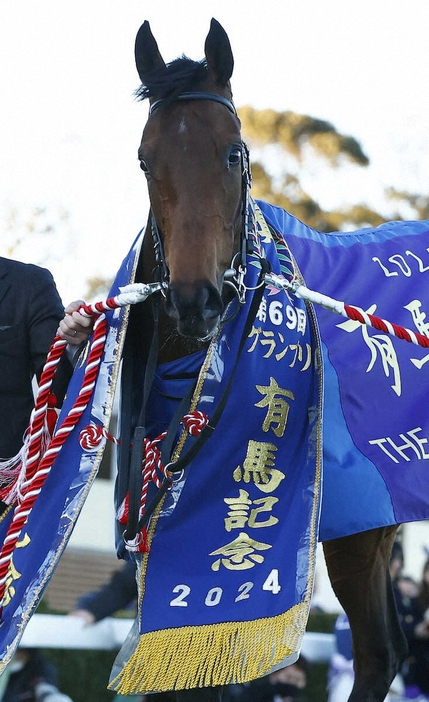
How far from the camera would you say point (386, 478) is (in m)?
3.57

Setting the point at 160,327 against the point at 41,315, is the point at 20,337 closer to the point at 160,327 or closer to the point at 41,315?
the point at 41,315

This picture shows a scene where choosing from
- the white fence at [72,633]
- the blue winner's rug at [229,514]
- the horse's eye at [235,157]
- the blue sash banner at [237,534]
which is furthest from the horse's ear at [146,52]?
the white fence at [72,633]

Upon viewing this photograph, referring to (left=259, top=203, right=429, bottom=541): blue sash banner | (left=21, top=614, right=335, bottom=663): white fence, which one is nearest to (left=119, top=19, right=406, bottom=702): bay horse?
(left=259, top=203, right=429, bottom=541): blue sash banner

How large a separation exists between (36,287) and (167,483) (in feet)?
2.72

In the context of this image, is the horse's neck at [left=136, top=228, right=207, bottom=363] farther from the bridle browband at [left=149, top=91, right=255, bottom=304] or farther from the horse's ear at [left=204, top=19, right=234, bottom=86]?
the horse's ear at [left=204, top=19, right=234, bottom=86]

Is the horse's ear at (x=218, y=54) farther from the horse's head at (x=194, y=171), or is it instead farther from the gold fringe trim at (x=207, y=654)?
the gold fringe trim at (x=207, y=654)

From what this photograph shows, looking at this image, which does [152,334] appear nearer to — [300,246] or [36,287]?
[36,287]

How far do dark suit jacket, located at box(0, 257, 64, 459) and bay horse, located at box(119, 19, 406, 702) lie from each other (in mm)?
332

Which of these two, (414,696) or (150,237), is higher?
(150,237)

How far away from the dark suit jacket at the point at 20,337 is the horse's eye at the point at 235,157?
2.81ft

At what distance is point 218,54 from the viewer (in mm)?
3057

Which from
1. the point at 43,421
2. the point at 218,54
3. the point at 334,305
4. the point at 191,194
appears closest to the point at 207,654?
the point at 43,421

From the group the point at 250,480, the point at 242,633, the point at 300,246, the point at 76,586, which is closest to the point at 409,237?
the point at 300,246

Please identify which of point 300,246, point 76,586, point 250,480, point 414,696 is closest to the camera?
point 250,480
